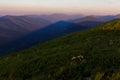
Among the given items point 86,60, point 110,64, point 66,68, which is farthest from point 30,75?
point 110,64

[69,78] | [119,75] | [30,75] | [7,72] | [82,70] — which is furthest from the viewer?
[7,72]

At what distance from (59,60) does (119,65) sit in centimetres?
517

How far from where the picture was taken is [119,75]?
14914mm

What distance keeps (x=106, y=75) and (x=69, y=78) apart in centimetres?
219

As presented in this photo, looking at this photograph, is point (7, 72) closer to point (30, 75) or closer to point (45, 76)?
point (30, 75)

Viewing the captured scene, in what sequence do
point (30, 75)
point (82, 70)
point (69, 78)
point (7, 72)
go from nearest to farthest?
point (69, 78) < point (82, 70) < point (30, 75) < point (7, 72)

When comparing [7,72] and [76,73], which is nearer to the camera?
[76,73]

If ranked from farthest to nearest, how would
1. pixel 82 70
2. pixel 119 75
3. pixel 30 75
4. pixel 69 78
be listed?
pixel 30 75 → pixel 82 70 → pixel 69 78 → pixel 119 75

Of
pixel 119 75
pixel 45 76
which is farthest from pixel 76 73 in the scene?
pixel 119 75

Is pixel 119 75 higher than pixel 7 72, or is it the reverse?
pixel 119 75

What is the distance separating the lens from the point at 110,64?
59.7ft

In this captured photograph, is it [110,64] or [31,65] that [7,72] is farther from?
[110,64]

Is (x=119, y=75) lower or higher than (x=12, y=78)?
higher

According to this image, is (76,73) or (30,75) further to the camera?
(30,75)
